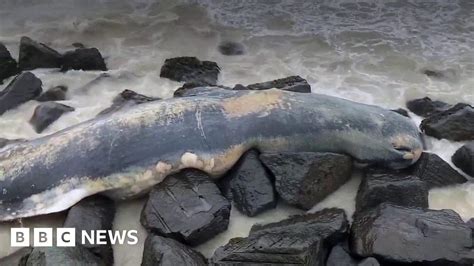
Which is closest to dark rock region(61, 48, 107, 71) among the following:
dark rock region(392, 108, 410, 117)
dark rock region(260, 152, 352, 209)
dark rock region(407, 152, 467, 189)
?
dark rock region(260, 152, 352, 209)

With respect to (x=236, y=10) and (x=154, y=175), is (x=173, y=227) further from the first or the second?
(x=236, y=10)

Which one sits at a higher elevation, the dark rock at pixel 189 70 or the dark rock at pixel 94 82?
the dark rock at pixel 189 70

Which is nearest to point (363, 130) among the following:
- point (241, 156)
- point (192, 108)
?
point (241, 156)

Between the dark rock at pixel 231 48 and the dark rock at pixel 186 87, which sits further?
the dark rock at pixel 231 48

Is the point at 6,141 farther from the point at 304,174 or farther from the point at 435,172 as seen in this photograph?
the point at 435,172

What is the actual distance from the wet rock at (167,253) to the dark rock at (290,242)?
0.16 metres

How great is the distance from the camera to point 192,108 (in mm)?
4719

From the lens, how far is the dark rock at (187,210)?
4.13 metres

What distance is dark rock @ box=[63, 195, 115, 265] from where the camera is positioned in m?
4.07

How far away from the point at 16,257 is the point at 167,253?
1168mm

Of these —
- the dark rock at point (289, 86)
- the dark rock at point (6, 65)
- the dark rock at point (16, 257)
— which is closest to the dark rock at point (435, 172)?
the dark rock at point (289, 86)

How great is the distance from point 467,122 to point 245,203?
8.03 ft

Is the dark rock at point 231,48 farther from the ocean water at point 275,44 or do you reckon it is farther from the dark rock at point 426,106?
the dark rock at point 426,106

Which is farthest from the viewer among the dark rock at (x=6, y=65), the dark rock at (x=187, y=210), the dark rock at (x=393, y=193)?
the dark rock at (x=6, y=65)
